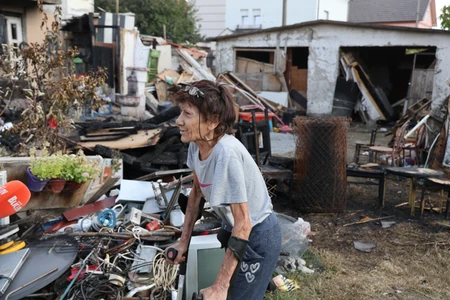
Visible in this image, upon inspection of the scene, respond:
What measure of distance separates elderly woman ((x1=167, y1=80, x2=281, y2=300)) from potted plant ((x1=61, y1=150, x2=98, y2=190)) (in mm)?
2625

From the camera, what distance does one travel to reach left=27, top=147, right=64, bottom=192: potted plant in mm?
4434

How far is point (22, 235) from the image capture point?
Result: 3924 millimetres

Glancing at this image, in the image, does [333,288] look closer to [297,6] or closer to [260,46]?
[260,46]

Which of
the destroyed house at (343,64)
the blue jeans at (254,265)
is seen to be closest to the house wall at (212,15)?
the destroyed house at (343,64)

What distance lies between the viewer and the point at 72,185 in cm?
479

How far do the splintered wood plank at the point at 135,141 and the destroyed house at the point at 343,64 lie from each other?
28.3 feet

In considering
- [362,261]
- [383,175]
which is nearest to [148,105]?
[383,175]

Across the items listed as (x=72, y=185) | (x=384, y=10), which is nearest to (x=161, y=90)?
(x=72, y=185)

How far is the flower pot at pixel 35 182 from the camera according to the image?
14.7 feet

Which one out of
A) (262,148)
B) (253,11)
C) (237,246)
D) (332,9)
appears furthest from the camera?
(253,11)

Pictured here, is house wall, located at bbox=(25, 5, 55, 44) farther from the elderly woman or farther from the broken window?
the broken window

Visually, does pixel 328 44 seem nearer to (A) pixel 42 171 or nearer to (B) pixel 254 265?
(A) pixel 42 171

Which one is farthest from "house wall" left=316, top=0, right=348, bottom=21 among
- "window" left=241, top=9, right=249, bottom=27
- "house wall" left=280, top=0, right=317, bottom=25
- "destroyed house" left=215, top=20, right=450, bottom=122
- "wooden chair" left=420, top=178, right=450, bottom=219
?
"wooden chair" left=420, top=178, right=450, bottom=219

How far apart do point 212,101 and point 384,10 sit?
40.9 meters
